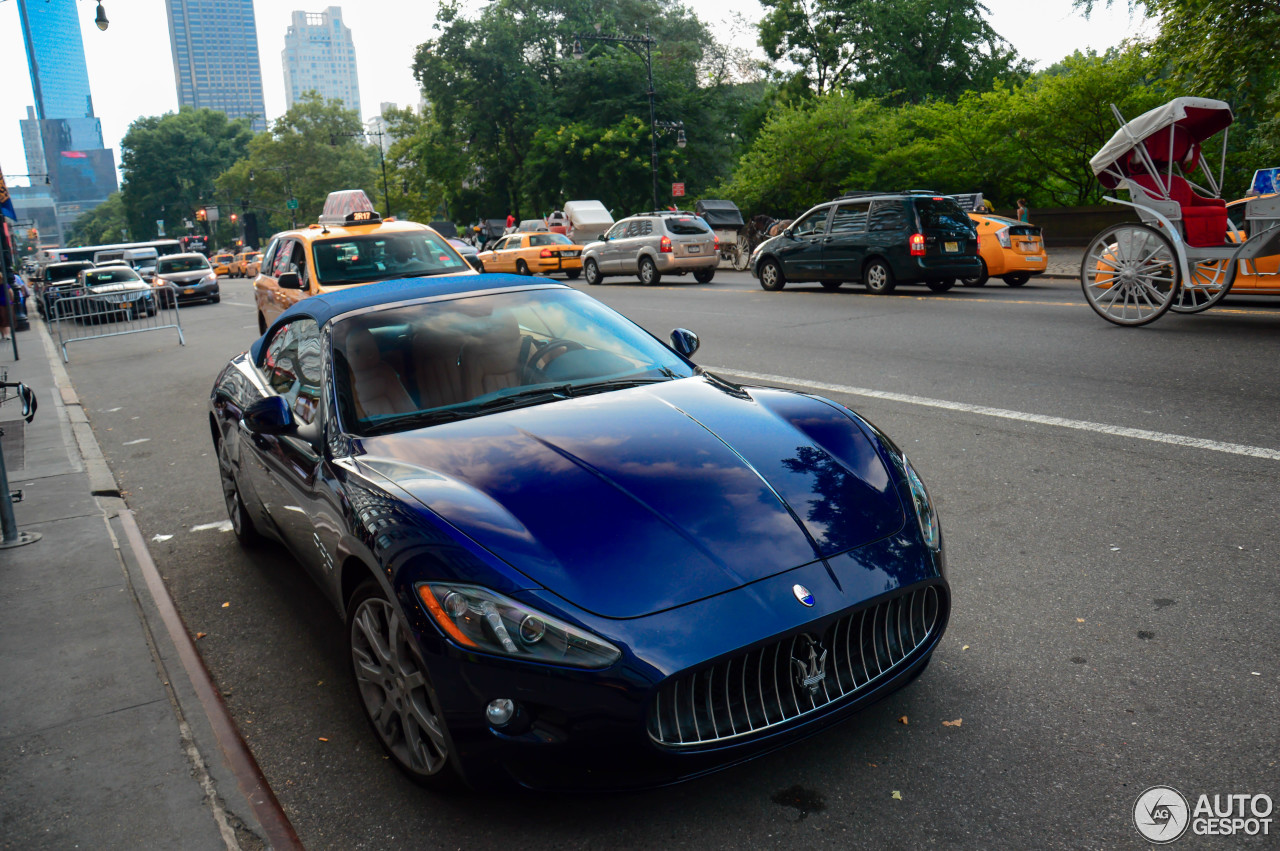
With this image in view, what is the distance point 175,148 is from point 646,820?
5528 inches

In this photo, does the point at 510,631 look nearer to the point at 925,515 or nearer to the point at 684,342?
the point at 925,515

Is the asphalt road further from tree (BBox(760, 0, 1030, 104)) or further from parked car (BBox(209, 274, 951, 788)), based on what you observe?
tree (BBox(760, 0, 1030, 104))

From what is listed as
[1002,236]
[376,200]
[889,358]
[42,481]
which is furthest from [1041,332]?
[376,200]

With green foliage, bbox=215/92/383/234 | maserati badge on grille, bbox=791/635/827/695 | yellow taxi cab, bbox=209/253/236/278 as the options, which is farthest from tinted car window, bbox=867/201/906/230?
green foliage, bbox=215/92/383/234

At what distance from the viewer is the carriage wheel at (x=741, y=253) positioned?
96.6ft

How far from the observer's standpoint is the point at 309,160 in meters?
97.4

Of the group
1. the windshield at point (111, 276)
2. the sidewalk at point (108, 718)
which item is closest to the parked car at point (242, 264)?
the windshield at point (111, 276)

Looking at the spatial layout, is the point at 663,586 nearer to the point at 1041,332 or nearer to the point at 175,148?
the point at 1041,332

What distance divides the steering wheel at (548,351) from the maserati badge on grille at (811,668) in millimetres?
1816

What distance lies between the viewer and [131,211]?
12725 cm

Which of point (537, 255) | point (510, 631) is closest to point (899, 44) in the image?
point (537, 255)

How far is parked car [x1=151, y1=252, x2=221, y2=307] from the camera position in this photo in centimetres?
3044

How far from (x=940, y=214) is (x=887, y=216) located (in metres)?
0.85

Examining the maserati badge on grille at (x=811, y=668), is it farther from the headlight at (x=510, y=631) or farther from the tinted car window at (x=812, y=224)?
the tinted car window at (x=812, y=224)
